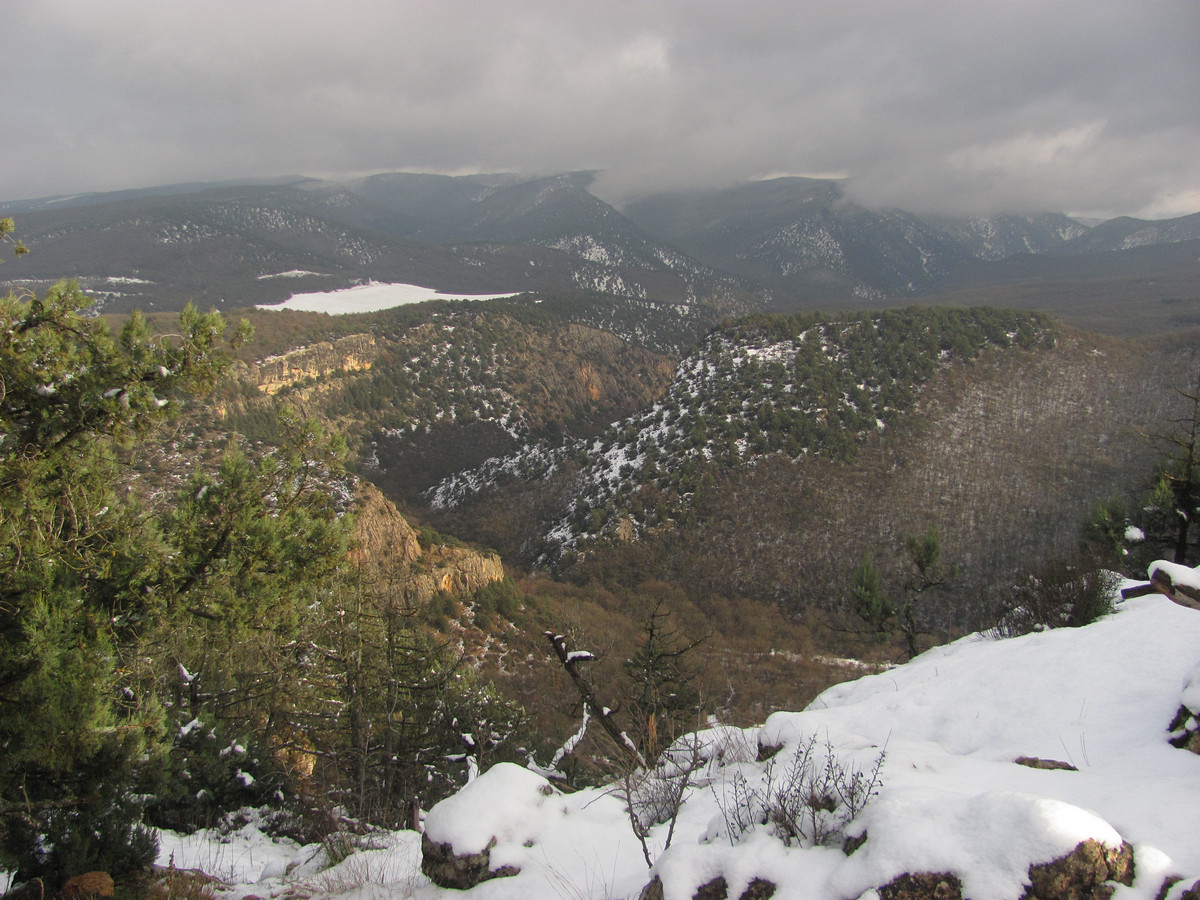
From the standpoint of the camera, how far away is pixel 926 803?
13.2 ft

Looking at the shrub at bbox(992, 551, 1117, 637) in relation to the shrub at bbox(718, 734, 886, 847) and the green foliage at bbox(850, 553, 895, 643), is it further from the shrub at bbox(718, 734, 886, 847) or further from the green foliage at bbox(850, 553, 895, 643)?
the shrub at bbox(718, 734, 886, 847)

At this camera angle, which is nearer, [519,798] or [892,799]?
[892,799]

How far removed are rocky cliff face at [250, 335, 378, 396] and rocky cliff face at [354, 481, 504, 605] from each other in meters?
56.7

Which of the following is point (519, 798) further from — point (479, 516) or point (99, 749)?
point (479, 516)

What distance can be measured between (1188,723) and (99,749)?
37.0ft

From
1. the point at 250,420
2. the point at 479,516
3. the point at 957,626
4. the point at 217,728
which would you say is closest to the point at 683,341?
the point at 479,516

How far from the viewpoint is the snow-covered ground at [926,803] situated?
12.0 ft

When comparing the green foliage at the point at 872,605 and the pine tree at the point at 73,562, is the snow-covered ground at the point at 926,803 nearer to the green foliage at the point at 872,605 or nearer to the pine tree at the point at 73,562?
the pine tree at the point at 73,562

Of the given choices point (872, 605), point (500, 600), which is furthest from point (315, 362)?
point (872, 605)

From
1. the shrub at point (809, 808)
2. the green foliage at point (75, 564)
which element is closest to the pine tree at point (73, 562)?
the green foliage at point (75, 564)

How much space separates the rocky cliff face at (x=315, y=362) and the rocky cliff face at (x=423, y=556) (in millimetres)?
56723

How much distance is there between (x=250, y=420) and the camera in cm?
6662

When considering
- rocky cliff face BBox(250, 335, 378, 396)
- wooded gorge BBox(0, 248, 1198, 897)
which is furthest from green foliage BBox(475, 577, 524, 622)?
rocky cliff face BBox(250, 335, 378, 396)

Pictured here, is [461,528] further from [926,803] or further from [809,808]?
[926,803]
